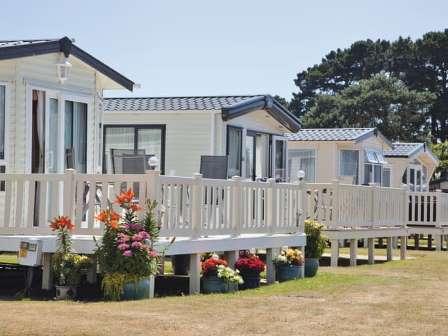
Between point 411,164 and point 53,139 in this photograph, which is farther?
point 411,164

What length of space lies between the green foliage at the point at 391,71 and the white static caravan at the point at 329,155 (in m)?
27.5

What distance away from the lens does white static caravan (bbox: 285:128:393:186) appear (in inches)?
1068

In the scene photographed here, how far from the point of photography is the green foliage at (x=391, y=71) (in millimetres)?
58938

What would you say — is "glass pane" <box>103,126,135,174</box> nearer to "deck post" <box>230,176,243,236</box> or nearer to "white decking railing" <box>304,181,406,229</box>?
"white decking railing" <box>304,181,406,229</box>

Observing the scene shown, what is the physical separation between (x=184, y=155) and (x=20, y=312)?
35.9 feet

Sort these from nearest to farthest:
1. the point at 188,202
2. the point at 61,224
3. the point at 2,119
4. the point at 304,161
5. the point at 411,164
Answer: the point at 61,224 → the point at 188,202 → the point at 2,119 → the point at 304,161 → the point at 411,164

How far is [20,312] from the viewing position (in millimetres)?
8844

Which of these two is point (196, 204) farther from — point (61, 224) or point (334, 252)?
point (334, 252)

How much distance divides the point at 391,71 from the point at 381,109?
10.3 metres

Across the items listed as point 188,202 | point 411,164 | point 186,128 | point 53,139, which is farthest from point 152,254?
point 411,164

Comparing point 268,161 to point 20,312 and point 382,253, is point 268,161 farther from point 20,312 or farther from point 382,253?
point 20,312

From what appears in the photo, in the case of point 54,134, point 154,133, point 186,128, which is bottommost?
point 54,134

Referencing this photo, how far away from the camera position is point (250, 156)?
67.9 feet

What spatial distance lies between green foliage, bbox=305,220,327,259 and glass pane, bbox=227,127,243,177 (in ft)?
15.2
